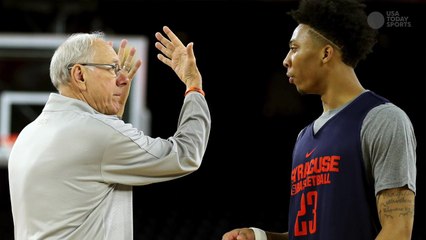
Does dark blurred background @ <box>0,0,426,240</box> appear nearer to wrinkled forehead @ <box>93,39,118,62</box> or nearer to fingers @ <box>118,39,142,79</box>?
fingers @ <box>118,39,142,79</box>

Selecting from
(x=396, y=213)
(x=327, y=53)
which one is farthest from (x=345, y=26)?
(x=396, y=213)

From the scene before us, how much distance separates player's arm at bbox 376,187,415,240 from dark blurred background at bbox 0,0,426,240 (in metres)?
4.97

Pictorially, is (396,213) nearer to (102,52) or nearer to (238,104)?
(102,52)

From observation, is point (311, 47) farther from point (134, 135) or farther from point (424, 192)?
→ point (424, 192)

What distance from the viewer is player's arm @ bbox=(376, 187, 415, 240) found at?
1.83m

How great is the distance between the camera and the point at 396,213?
6.03 ft

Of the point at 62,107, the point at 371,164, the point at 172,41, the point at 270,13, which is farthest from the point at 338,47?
the point at 270,13

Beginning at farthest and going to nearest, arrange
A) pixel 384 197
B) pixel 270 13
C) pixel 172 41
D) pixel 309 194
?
1. pixel 270 13
2. pixel 172 41
3. pixel 309 194
4. pixel 384 197

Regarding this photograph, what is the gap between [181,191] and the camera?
7.22 meters

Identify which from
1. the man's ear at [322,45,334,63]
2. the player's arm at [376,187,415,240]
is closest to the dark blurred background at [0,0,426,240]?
the man's ear at [322,45,334,63]

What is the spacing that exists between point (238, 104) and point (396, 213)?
5.53 metres

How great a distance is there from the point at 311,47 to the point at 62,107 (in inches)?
31.4

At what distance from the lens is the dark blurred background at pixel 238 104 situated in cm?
691

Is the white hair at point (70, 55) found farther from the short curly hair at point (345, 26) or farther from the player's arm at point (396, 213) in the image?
the player's arm at point (396, 213)
